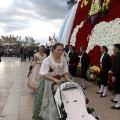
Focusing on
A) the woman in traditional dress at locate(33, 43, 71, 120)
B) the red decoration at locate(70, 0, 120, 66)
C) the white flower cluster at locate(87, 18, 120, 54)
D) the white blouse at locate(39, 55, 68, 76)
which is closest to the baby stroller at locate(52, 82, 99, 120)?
the woman in traditional dress at locate(33, 43, 71, 120)

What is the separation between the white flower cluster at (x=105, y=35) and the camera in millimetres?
9430

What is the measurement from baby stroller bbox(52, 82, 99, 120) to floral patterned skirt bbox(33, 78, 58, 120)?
0.51 m

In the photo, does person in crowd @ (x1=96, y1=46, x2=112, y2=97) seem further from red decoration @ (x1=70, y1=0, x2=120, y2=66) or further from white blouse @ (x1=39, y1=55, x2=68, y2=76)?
white blouse @ (x1=39, y1=55, x2=68, y2=76)

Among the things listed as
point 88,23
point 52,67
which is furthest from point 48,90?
point 88,23

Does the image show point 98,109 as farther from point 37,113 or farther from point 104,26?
point 104,26

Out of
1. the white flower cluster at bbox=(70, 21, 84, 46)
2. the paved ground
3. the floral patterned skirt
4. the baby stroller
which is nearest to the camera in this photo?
the baby stroller

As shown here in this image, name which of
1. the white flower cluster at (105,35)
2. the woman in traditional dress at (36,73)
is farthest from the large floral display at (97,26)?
the woman in traditional dress at (36,73)

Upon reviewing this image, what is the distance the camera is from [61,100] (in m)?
3.83

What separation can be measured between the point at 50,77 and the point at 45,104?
0.52 meters

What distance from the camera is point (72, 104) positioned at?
3.89 m

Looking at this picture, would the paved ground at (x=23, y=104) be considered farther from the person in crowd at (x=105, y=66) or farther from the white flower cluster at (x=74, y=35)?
the white flower cluster at (x=74, y=35)

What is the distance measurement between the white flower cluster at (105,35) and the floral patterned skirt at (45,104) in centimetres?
500

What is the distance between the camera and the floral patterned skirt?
446 cm

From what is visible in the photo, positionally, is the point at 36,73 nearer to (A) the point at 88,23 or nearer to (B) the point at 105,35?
(B) the point at 105,35
